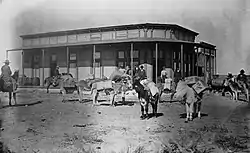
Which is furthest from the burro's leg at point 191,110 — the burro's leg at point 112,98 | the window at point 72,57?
the window at point 72,57

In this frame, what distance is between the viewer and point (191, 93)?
2352 millimetres

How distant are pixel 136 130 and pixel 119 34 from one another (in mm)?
809

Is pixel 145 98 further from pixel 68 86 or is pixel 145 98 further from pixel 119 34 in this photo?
pixel 68 86

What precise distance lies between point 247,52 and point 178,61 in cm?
64

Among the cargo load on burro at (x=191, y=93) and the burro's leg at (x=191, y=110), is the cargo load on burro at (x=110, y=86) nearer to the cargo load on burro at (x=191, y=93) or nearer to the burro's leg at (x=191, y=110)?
the cargo load on burro at (x=191, y=93)

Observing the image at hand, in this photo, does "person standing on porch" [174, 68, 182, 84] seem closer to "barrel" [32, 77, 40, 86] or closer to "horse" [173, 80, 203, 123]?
"horse" [173, 80, 203, 123]

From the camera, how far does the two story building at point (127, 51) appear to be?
2217 millimetres

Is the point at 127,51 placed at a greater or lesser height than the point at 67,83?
greater

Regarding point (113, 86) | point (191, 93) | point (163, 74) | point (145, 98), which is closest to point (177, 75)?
point (163, 74)

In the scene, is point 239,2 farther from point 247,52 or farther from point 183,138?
point 183,138

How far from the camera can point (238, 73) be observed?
2328 millimetres

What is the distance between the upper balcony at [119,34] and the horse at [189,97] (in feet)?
1.30

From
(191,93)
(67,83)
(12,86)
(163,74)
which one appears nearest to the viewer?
(163,74)

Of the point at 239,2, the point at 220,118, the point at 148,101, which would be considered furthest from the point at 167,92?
the point at 239,2
